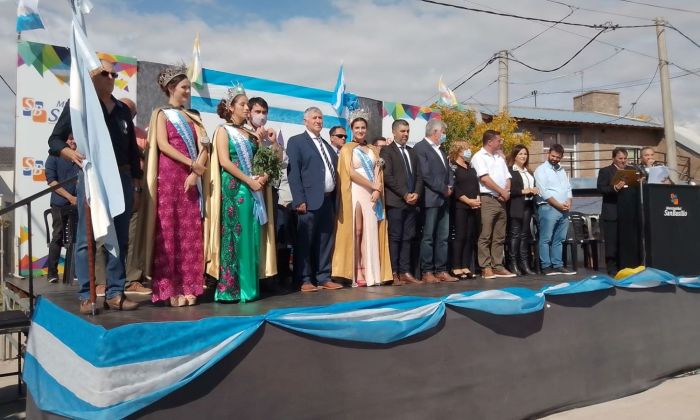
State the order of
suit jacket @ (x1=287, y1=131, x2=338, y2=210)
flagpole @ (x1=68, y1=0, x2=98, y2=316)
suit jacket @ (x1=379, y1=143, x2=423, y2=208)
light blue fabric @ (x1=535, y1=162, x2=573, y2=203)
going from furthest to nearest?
1. light blue fabric @ (x1=535, y1=162, x2=573, y2=203)
2. suit jacket @ (x1=379, y1=143, x2=423, y2=208)
3. suit jacket @ (x1=287, y1=131, x2=338, y2=210)
4. flagpole @ (x1=68, y1=0, x2=98, y2=316)

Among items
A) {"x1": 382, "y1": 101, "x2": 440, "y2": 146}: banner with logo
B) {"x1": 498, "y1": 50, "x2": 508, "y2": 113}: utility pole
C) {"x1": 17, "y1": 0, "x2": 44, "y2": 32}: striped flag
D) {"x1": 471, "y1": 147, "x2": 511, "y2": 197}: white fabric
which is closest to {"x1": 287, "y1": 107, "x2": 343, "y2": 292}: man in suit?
{"x1": 471, "y1": 147, "x2": 511, "y2": 197}: white fabric

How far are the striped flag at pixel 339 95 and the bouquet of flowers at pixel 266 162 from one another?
3.58m

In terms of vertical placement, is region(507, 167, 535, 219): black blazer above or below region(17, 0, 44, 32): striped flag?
below

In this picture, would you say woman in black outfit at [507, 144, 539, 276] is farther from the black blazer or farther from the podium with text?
the podium with text

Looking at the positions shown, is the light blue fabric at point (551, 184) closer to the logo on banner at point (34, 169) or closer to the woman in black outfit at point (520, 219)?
the woman in black outfit at point (520, 219)

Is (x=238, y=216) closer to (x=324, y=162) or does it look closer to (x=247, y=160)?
(x=247, y=160)

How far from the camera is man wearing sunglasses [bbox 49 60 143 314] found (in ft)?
10.6

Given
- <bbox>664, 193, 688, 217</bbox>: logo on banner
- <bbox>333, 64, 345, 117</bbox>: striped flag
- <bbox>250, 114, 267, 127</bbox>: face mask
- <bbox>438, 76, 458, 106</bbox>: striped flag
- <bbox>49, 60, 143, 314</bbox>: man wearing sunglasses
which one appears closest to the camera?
<bbox>49, 60, 143, 314</bbox>: man wearing sunglasses

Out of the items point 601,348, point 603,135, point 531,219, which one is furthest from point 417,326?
point 603,135

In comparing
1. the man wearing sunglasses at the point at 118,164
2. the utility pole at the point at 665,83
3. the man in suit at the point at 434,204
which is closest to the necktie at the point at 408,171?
the man in suit at the point at 434,204

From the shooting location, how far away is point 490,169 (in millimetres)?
5543

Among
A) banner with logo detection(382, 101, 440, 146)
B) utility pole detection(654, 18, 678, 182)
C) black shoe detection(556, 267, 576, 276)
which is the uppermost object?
utility pole detection(654, 18, 678, 182)

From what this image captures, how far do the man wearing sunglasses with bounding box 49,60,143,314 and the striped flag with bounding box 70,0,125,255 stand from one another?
17cm

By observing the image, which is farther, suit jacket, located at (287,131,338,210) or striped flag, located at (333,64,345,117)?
striped flag, located at (333,64,345,117)
